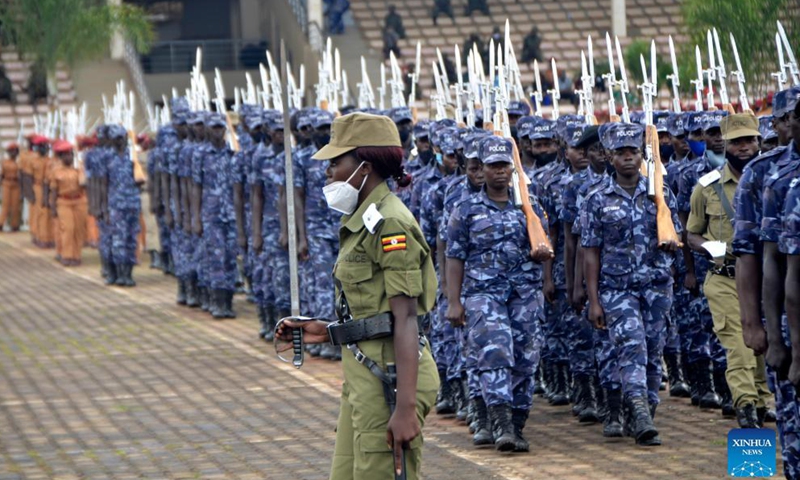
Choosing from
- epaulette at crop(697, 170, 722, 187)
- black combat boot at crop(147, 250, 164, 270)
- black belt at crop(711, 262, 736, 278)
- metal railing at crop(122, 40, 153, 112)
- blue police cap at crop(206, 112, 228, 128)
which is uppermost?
metal railing at crop(122, 40, 153, 112)

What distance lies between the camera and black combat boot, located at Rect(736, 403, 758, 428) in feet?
32.3

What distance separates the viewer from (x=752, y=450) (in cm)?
696

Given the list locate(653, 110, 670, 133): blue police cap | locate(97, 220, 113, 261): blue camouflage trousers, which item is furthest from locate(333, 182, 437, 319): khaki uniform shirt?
locate(97, 220, 113, 261): blue camouflage trousers

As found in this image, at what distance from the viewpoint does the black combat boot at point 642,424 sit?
974 cm

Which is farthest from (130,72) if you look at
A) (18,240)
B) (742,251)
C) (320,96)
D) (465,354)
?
(742,251)

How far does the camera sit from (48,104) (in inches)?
1651

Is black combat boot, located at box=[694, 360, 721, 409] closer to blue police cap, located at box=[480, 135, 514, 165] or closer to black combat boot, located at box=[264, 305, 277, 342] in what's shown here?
blue police cap, located at box=[480, 135, 514, 165]

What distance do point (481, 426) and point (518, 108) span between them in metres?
4.40

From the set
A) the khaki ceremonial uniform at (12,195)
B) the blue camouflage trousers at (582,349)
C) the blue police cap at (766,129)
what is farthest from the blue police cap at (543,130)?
the khaki ceremonial uniform at (12,195)

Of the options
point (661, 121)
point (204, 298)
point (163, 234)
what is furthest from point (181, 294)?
point (661, 121)

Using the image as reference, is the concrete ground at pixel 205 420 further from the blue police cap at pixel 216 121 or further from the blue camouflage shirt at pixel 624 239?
the blue police cap at pixel 216 121

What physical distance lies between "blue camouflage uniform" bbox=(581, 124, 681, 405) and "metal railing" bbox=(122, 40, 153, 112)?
102 ft

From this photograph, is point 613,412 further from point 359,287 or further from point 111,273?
point 111,273

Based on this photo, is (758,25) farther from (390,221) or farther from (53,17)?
(53,17)
